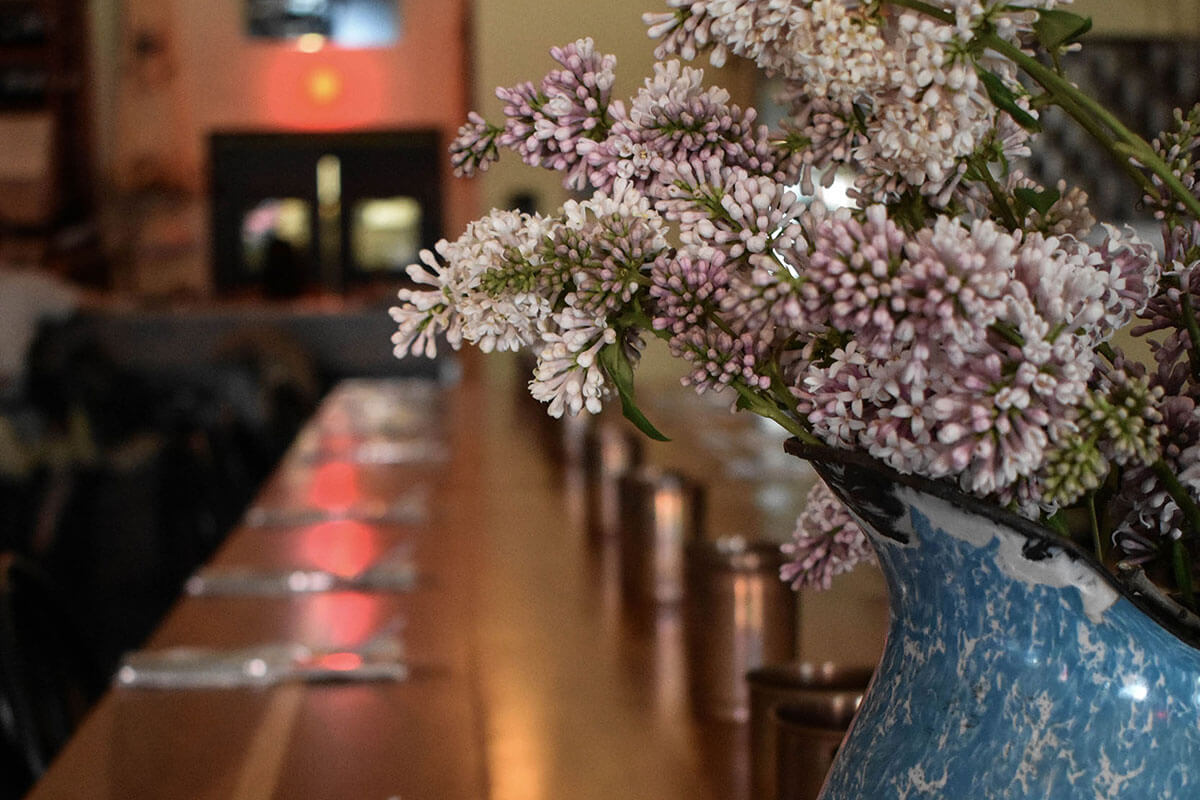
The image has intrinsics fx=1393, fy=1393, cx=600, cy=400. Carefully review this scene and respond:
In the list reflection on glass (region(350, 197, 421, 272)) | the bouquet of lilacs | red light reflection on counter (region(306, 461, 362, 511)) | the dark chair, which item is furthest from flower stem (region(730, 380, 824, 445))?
reflection on glass (region(350, 197, 421, 272))

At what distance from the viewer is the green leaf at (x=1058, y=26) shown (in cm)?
57

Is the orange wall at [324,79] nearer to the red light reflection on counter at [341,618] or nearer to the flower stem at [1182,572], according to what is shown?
the red light reflection on counter at [341,618]

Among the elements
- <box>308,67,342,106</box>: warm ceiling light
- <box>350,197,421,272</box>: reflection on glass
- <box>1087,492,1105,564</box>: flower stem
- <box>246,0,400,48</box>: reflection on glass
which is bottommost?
<box>1087,492,1105,564</box>: flower stem

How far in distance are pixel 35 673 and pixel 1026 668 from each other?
4.10ft

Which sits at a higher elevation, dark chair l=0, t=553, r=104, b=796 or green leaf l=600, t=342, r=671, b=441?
green leaf l=600, t=342, r=671, b=441

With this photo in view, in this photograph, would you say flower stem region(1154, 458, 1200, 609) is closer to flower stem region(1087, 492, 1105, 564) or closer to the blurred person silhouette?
flower stem region(1087, 492, 1105, 564)

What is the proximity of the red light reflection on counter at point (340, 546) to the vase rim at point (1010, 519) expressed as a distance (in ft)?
4.15

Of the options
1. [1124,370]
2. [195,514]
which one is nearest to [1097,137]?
[1124,370]

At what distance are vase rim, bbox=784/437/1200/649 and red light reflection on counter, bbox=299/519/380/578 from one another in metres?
1.27

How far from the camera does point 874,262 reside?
0.49m

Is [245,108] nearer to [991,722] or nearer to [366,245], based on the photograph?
[366,245]

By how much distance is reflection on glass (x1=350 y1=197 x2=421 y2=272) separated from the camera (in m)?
8.79

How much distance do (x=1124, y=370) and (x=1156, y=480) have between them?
48 mm

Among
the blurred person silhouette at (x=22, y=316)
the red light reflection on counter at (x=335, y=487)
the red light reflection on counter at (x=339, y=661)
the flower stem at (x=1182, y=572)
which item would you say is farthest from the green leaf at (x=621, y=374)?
the blurred person silhouette at (x=22, y=316)
